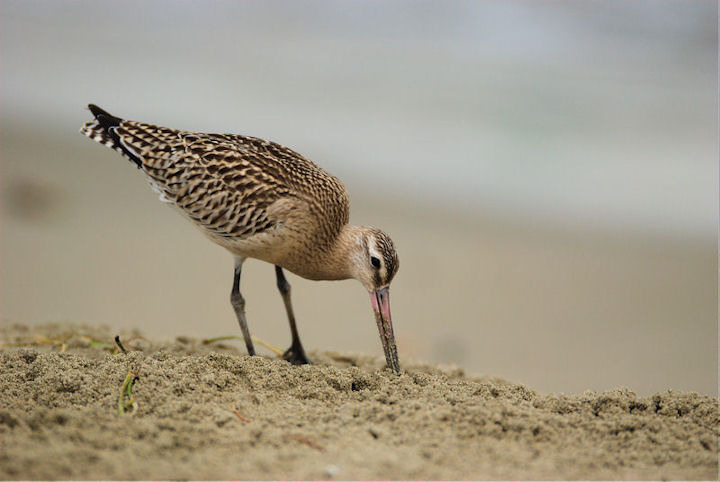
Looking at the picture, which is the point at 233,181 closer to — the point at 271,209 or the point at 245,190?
the point at 245,190

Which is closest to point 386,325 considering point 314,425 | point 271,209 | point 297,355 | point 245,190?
point 297,355

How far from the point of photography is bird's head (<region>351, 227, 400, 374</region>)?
4.91 m

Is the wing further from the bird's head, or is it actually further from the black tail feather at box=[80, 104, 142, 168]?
the bird's head

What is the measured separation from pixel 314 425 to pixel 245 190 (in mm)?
2186

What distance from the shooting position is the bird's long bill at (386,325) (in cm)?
480

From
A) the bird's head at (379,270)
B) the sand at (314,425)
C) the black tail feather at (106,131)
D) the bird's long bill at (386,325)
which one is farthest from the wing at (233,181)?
the sand at (314,425)

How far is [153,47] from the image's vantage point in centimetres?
1563

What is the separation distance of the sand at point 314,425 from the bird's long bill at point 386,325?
0.30 m

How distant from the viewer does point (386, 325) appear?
195 inches

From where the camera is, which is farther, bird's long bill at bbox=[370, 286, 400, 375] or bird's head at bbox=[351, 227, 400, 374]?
bird's head at bbox=[351, 227, 400, 374]

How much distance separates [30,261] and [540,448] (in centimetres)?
691

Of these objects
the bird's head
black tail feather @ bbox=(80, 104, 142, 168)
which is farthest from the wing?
the bird's head

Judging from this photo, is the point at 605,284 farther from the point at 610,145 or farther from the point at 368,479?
the point at 368,479

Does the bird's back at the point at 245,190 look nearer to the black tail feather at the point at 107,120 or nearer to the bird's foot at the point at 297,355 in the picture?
the black tail feather at the point at 107,120
